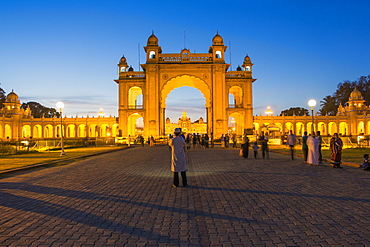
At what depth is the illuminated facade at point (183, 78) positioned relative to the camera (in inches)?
2126

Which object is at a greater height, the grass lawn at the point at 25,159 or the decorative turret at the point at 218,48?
the decorative turret at the point at 218,48

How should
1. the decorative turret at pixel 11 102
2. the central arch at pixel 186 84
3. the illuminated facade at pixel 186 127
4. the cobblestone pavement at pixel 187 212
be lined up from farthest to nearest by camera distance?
the illuminated facade at pixel 186 127
the decorative turret at pixel 11 102
the central arch at pixel 186 84
the cobblestone pavement at pixel 187 212

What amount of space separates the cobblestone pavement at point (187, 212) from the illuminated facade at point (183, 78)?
44.0 m

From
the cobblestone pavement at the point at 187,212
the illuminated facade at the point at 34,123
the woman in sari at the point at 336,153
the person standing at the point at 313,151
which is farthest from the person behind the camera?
the illuminated facade at the point at 34,123

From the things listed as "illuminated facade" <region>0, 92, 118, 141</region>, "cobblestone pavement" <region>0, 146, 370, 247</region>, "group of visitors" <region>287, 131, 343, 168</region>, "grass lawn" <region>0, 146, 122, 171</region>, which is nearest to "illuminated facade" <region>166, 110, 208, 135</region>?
"illuminated facade" <region>0, 92, 118, 141</region>

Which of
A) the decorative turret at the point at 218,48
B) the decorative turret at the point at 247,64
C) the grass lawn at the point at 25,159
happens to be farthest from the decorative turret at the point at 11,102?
the grass lawn at the point at 25,159

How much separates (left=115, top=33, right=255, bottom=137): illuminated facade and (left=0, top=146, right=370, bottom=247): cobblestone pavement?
44.0 m

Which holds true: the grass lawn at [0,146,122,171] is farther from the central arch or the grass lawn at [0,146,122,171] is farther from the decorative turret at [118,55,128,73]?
the decorative turret at [118,55,128,73]

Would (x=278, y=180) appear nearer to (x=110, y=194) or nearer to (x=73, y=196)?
(x=110, y=194)

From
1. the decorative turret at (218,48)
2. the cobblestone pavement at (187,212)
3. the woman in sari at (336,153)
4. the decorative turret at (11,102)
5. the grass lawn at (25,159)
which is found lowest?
the cobblestone pavement at (187,212)

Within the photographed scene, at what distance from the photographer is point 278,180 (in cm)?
1007

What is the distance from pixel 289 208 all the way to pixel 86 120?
2535 inches

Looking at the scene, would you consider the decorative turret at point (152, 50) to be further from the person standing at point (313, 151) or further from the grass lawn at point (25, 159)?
the person standing at point (313, 151)

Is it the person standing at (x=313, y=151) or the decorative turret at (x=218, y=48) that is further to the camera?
the decorative turret at (x=218, y=48)
